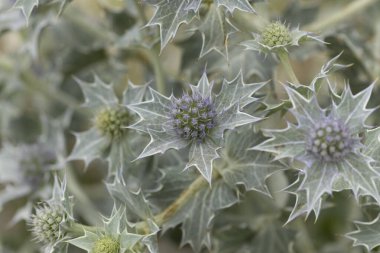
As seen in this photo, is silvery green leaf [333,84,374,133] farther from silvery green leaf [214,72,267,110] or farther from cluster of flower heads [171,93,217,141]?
cluster of flower heads [171,93,217,141]

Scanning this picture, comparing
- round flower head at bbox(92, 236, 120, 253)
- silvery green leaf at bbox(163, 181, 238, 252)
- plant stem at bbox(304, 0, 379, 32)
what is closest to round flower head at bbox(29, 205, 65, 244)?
round flower head at bbox(92, 236, 120, 253)

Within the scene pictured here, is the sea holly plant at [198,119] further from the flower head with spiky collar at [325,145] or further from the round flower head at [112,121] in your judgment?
the round flower head at [112,121]

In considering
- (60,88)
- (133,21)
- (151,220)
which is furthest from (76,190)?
(151,220)

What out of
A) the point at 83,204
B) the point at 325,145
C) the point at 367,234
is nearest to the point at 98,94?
the point at 83,204

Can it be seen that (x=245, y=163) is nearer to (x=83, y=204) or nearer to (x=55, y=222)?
(x=55, y=222)

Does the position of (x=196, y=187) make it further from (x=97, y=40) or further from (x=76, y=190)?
(x=97, y=40)

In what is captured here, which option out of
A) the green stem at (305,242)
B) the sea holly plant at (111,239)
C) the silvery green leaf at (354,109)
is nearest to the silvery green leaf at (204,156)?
the sea holly plant at (111,239)
